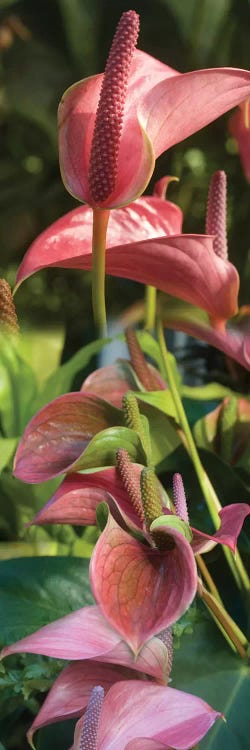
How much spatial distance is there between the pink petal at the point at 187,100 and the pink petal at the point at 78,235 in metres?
0.03

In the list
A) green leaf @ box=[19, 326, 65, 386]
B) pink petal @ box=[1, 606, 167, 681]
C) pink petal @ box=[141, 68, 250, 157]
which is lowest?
pink petal @ box=[1, 606, 167, 681]

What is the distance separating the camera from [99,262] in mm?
304

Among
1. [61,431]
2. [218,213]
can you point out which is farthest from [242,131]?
[61,431]

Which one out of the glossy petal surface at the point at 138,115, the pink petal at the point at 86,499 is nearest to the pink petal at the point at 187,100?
the glossy petal surface at the point at 138,115

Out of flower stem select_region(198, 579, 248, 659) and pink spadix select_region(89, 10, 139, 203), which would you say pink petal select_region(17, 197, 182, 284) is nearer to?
pink spadix select_region(89, 10, 139, 203)

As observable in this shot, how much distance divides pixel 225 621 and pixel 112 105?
0.19m

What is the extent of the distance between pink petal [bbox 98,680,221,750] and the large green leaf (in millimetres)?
20

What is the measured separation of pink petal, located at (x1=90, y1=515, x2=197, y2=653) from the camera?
277mm

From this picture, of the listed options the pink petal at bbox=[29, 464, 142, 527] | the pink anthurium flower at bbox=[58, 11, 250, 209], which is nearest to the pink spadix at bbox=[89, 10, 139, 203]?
the pink anthurium flower at bbox=[58, 11, 250, 209]

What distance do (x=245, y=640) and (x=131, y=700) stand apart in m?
0.05

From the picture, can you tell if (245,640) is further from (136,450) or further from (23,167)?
(23,167)

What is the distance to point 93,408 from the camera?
0.32 metres

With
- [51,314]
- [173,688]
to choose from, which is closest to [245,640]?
[173,688]

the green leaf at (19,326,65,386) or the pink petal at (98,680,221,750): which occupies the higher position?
the green leaf at (19,326,65,386)
